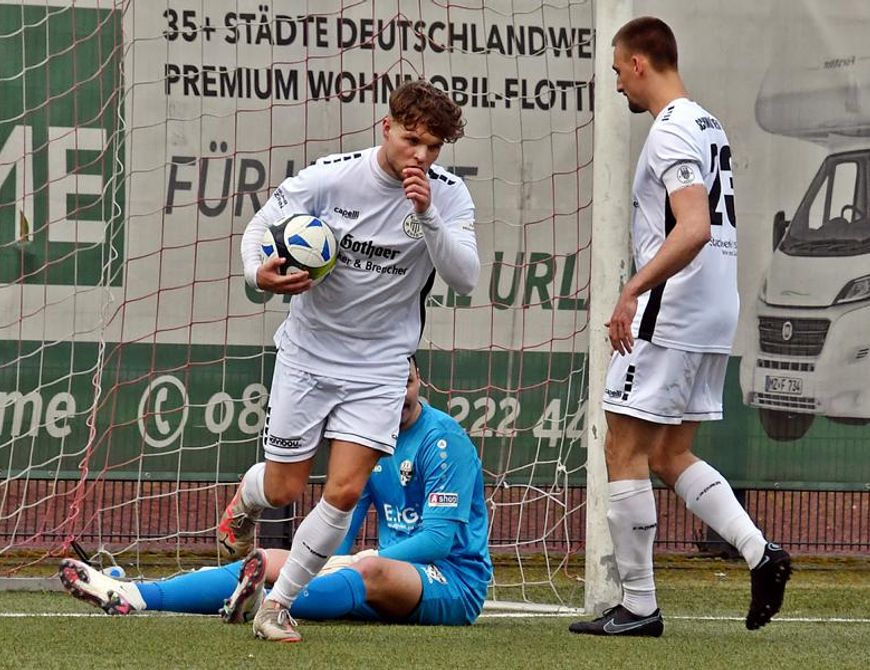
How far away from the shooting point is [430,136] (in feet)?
16.0

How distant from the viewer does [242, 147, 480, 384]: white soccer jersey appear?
5.09 metres

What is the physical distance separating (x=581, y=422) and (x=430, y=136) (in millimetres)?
3424

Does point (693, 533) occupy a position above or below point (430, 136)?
below

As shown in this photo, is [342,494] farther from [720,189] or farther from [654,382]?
[720,189]

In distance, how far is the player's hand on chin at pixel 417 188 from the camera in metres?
4.74

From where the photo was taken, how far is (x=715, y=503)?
527cm

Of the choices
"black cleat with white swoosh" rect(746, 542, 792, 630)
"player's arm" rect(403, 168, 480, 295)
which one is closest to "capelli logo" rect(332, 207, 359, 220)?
"player's arm" rect(403, 168, 480, 295)

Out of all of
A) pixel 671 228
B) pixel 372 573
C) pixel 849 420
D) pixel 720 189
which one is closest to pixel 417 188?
pixel 671 228

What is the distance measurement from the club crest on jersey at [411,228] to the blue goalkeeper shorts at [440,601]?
46.0 inches

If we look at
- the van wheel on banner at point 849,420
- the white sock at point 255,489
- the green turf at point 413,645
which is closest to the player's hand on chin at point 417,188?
the white sock at point 255,489

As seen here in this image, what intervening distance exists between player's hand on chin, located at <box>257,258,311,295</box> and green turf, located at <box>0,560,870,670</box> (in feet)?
3.42

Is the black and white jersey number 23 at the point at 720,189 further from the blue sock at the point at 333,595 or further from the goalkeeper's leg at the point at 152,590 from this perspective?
the goalkeeper's leg at the point at 152,590

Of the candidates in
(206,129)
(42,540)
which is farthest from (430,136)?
(42,540)

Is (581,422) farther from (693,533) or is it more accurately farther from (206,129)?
(206,129)
